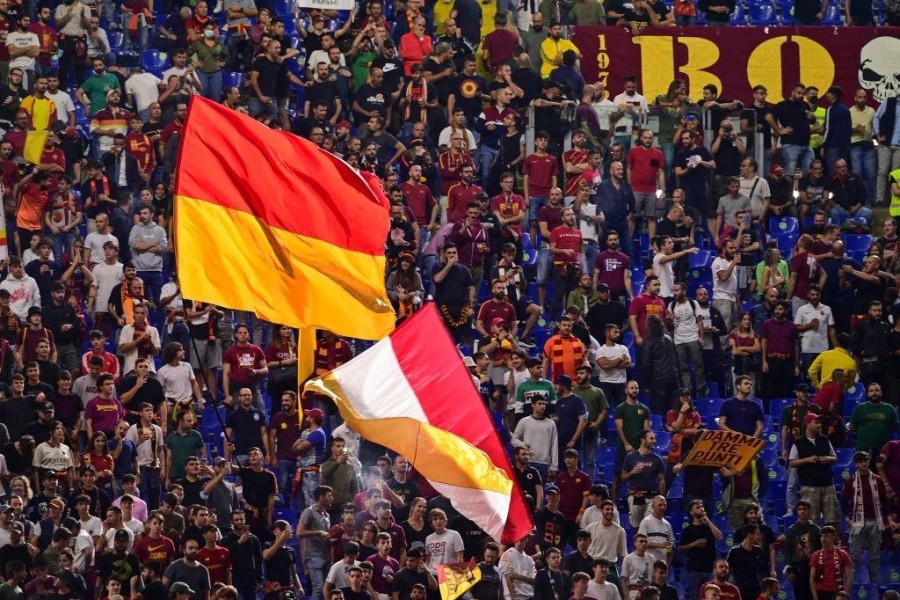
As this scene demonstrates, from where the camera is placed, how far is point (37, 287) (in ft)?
88.2

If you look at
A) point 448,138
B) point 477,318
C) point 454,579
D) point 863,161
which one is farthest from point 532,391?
point 863,161

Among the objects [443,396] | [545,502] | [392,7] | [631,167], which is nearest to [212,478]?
[545,502]

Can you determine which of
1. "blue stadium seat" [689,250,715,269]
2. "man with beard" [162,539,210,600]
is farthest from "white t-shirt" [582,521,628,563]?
"blue stadium seat" [689,250,715,269]

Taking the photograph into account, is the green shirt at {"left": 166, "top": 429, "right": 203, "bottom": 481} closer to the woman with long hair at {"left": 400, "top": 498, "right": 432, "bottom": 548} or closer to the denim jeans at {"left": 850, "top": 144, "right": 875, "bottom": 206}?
the woman with long hair at {"left": 400, "top": 498, "right": 432, "bottom": 548}

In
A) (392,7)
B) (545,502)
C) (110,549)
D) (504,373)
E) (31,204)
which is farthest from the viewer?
(392,7)

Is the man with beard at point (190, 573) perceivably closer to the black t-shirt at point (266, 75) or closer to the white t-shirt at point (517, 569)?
the white t-shirt at point (517, 569)

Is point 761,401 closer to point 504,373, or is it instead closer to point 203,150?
point 504,373

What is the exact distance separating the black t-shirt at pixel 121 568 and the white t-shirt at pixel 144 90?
382 inches

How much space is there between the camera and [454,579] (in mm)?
20500

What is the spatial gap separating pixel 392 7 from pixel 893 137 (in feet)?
25.9

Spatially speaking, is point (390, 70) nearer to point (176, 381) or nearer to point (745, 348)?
point (745, 348)

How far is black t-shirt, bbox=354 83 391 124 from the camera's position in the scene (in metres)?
31.1

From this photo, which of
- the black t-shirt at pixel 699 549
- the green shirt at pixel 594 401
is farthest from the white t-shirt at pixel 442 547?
the green shirt at pixel 594 401

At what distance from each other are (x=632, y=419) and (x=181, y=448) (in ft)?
16.6
